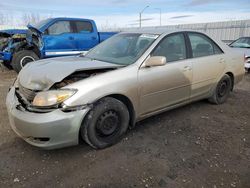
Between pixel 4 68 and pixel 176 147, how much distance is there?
900 cm

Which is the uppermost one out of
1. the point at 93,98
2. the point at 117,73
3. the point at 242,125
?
the point at 117,73

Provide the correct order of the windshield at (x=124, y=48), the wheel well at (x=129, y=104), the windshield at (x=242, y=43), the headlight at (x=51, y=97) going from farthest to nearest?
the windshield at (x=242, y=43)
the windshield at (x=124, y=48)
the wheel well at (x=129, y=104)
the headlight at (x=51, y=97)

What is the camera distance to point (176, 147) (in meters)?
3.24

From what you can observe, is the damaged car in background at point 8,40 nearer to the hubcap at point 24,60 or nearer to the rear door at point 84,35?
the hubcap at point 24,60

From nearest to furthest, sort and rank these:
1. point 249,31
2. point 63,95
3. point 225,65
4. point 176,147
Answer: point 63,95 < point 176,147 < point 225,65 < point 249,31

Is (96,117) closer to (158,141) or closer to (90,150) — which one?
(90,150)

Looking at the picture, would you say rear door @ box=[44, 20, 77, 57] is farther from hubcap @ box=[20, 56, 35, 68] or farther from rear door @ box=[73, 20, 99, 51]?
hubcap @ box=[20, 56, 35, 68]

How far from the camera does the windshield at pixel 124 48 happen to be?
3542 mm

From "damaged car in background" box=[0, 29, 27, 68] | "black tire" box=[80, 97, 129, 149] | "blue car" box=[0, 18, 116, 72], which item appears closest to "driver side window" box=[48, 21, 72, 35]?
"blue car" box=[0, 18, 116, 72]

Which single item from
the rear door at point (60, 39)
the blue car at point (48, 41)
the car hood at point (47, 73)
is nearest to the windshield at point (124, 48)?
the car hood at point (47, 73)

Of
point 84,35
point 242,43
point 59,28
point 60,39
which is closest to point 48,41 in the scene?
point 60,39

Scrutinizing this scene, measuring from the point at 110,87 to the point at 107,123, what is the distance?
49cm

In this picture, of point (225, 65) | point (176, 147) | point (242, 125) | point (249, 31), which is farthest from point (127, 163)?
point (249, 31)

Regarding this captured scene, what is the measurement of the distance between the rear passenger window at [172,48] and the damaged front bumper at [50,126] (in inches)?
62.1
